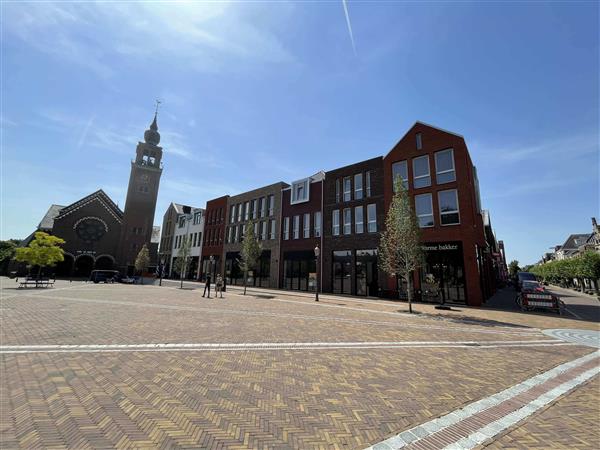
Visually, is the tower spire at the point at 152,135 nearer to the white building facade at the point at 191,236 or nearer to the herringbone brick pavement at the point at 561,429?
the white building facade at the point at 191,236

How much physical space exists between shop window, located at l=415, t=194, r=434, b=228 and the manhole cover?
11.3 metres

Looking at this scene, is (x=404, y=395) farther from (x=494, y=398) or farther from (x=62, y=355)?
(x=62, y=355)

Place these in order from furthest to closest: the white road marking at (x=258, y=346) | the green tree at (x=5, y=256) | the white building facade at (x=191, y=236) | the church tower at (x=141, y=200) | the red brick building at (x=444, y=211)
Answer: the church tower at (x=141, y=200)
the green tree at (x=5, y=256)
the white building facade at (x=191, y=236)
the red brick building at (x=444, y=211)
the white road marking at (x=258, y=346)

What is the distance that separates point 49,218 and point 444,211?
217 feet

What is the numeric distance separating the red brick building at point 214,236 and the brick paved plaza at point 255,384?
33.2m

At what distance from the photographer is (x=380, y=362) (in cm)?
655

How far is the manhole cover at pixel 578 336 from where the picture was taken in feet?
31.4

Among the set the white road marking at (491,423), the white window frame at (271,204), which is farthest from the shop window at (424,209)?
the white window frame at (271,204)

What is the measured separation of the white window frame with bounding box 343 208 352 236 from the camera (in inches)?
1071

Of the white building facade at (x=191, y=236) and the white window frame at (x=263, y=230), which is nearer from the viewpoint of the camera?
the white window frame at (x=263, y=230)

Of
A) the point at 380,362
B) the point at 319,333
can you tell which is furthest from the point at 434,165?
the point at 380,362

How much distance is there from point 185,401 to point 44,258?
130ft

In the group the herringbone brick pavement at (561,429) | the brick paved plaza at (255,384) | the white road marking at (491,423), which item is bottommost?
the herringbone brick pavement at (561,429)

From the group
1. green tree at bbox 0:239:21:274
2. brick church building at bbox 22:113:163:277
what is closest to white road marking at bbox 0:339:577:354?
brick church building at bbox 22:113:163:277
